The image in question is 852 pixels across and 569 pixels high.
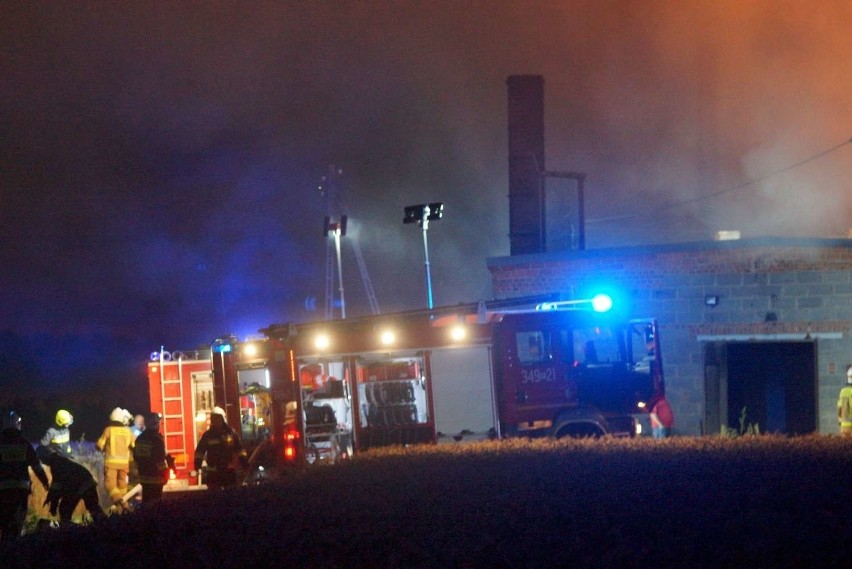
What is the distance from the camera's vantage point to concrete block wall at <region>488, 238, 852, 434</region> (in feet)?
50.1

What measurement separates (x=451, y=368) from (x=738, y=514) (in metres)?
7.69

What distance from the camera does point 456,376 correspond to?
1225 cm

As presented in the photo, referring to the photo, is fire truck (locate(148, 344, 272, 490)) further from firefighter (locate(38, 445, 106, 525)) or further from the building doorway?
the building doorway

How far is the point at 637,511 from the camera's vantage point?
4844 millimetres

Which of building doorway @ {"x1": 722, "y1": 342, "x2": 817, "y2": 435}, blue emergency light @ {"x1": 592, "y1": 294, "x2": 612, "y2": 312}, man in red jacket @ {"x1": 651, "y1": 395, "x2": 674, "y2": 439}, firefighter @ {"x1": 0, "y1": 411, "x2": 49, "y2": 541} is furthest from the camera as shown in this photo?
building doorway @ {"x1": 722, "y1": 342, "x2": 817, "y2": 435}

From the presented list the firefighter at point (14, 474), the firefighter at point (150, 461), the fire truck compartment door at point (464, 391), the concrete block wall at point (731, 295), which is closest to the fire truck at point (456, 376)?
the fire truck compartment door at point (464, 391)

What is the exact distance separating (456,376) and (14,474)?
5353 millimetres

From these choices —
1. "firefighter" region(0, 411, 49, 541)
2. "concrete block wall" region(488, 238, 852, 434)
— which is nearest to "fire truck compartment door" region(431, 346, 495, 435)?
"concrete block wall" region(488, 238, 852, 434)

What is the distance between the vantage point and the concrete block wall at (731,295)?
15.3m

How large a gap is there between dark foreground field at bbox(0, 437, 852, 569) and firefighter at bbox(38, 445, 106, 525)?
336 cm

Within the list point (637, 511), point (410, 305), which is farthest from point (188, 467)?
point (410, 305)

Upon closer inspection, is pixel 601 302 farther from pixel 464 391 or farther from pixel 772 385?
pixel 772 385

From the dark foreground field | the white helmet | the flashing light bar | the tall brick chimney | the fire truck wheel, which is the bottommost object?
the fire truck wheel

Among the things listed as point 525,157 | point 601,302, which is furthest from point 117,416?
point 525,157
